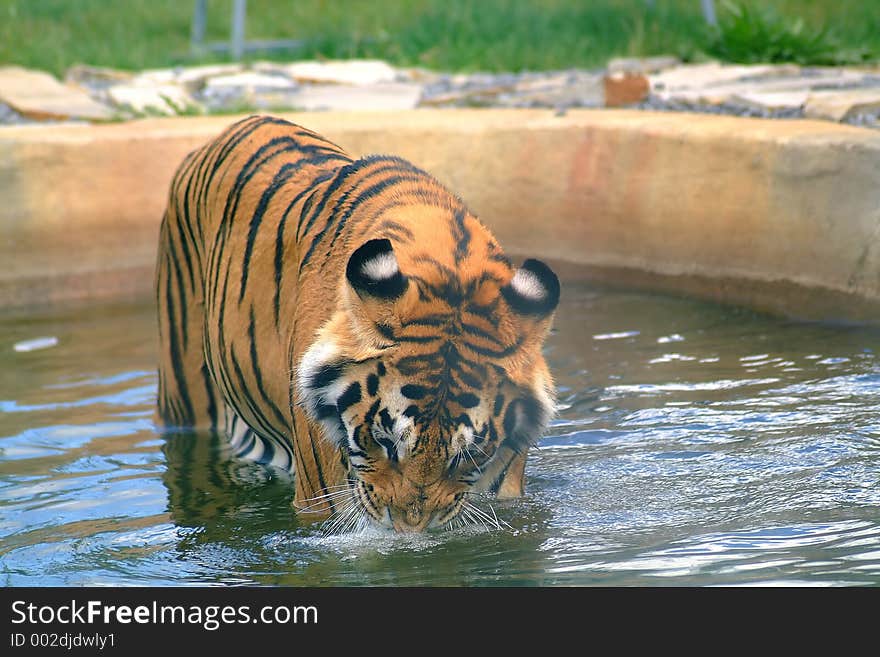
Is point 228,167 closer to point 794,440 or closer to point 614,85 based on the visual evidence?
point 794,440

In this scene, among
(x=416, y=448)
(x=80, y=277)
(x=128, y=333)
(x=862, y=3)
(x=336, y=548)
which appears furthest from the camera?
(x=862, y=3)

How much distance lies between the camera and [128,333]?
616 cm

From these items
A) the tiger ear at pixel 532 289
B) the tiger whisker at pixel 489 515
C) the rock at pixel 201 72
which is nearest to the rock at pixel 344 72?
the rock at pixel 201 72

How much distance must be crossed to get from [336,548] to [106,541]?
742 mm

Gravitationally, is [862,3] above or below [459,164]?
above

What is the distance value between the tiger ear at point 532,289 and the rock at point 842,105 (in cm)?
416

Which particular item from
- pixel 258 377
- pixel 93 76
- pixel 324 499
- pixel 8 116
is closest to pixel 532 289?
pixel 324 499

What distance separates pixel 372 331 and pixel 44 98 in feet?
18.8

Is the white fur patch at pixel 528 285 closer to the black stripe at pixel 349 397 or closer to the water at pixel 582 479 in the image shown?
the black stripe at pixel 349 397

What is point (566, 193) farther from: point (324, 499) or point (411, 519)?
point (411, 519)

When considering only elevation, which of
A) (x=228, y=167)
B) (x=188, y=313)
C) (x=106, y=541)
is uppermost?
(x=228, y=167)

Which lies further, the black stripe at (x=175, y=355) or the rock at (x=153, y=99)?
the rock at (x=153, y=99)

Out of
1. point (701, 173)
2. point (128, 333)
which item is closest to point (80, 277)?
point (128, 333)

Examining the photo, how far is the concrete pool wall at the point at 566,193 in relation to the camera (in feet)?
19.0
